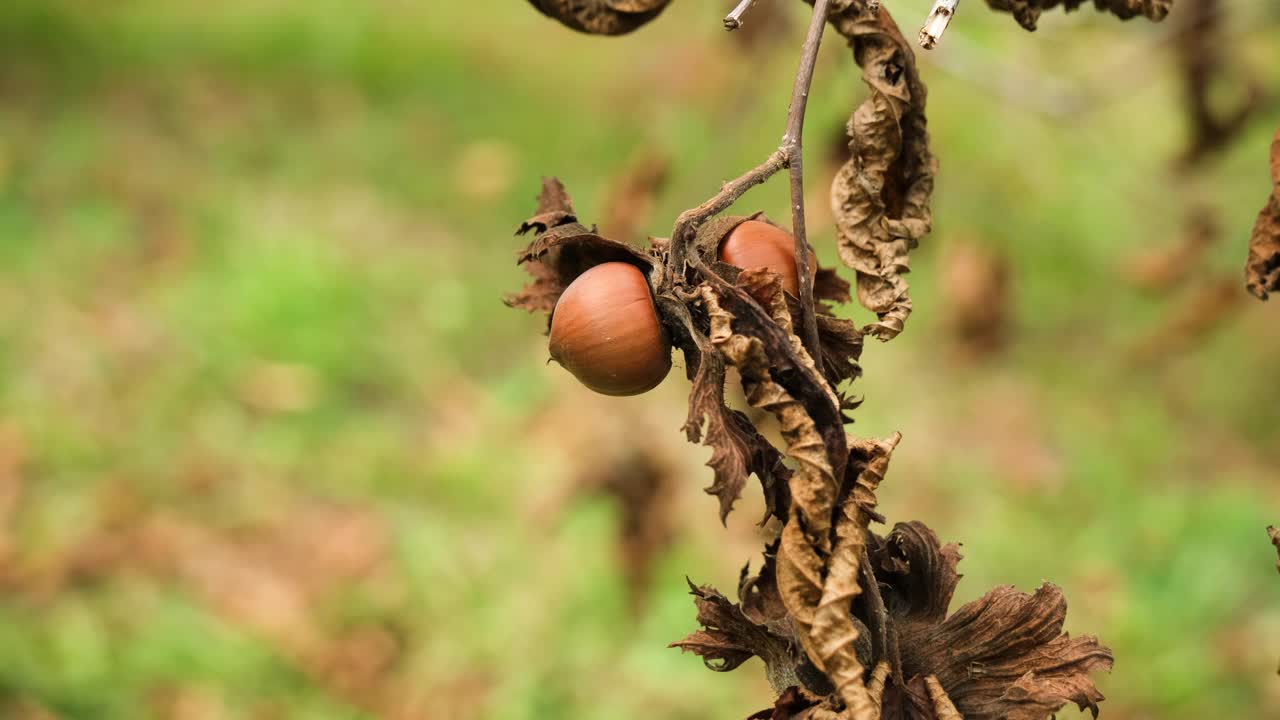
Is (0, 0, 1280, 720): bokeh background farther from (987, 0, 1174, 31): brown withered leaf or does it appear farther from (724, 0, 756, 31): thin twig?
(724, 0, 756, 31): thin twig

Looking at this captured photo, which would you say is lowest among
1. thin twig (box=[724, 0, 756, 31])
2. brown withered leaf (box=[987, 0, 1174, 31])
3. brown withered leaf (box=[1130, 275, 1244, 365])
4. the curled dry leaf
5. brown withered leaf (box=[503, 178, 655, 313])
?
brown withered leaf (box=[503, 178, 655, 313])

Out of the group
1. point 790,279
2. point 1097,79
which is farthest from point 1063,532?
point 790,279

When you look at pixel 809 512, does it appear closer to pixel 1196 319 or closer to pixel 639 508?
pixel 639 508

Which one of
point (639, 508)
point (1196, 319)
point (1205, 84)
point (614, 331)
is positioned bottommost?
point (614, 331)

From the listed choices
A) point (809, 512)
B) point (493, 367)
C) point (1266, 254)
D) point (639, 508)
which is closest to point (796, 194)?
point (809, 512)

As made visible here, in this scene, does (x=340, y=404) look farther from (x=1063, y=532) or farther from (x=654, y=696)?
(x=1063, y=532)

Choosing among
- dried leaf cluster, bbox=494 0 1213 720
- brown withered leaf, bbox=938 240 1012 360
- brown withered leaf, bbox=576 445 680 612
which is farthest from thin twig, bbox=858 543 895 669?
brown withered leaf, bbox=938 240 1012 360
